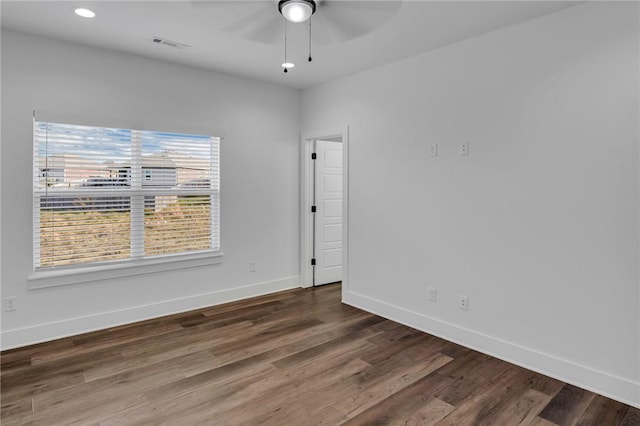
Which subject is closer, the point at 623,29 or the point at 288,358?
the point at 623,29

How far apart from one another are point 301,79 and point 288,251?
2.18m

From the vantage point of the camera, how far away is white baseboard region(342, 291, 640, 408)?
2477 mm

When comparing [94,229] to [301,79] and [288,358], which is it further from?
[301,79]

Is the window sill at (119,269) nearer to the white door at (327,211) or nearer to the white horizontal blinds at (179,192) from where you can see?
the white horizontal blinds at (179,192)

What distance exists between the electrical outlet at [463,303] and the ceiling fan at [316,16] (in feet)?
7.75

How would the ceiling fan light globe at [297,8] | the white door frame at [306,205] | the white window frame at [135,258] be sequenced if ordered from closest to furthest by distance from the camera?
the ceiling fan light globe at [297,8], the white window frame at [135,258], the white door frame at [306,205]

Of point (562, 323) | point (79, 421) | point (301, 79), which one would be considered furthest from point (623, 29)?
point (79, 421)

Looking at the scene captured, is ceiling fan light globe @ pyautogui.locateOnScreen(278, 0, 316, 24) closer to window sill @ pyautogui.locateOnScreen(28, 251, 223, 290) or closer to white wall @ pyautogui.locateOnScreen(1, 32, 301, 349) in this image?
white wall @ pyautogui.locateOnScreen(1, 32, 301, 349)

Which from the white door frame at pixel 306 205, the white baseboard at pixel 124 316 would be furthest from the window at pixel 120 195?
the white door frame at pixel 306 205

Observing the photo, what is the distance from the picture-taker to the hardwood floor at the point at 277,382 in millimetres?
2266

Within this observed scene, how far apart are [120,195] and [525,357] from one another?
12.6 feet

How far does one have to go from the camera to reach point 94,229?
3.60 metres

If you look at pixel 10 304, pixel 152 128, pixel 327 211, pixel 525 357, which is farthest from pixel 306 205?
pixel 10 304

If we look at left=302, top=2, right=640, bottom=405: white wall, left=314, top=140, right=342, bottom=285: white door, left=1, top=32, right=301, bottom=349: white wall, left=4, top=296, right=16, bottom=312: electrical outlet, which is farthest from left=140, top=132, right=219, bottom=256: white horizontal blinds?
left=302, top=2, right=640, bottom=405: white wall
